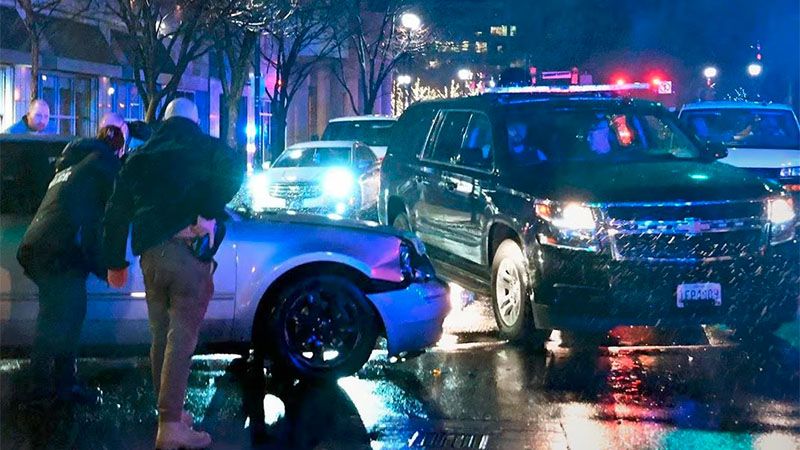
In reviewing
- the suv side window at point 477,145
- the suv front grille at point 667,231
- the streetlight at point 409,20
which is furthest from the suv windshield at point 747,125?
the streetlight at point 409,20

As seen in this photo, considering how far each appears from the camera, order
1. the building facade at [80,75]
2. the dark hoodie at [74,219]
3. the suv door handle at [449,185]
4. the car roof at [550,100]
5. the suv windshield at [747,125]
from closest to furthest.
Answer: the dark hoodie at [74,219], the car roof at [550,100], the suv door handle at [449,185], the suv windshield at [747,125], the building facade at [80,75]

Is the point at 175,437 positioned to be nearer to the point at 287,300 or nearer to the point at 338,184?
the point at 287,300

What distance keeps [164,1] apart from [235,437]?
14187mm

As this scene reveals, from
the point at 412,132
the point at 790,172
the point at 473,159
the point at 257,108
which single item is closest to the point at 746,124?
the point at 790,172

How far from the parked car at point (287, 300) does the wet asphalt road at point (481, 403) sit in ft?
0.86

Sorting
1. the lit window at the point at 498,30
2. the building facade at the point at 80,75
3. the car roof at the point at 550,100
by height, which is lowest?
the car roof at the point at 550,100

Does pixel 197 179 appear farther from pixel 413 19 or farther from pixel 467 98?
pixel 413 19

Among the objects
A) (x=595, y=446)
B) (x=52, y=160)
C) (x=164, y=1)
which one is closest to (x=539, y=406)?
(x=595, y=446)

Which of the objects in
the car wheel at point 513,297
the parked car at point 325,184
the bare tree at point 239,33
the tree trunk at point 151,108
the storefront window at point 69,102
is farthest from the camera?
the storefront window at point 69,102

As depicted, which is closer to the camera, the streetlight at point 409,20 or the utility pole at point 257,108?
the utility pole at point 257,108

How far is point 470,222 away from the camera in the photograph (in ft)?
30.5

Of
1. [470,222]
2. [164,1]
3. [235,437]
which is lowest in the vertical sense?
[235,437]

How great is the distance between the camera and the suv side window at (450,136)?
32.7ft

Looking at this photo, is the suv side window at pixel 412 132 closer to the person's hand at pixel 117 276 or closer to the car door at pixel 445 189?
the car door at pixel 445 189
